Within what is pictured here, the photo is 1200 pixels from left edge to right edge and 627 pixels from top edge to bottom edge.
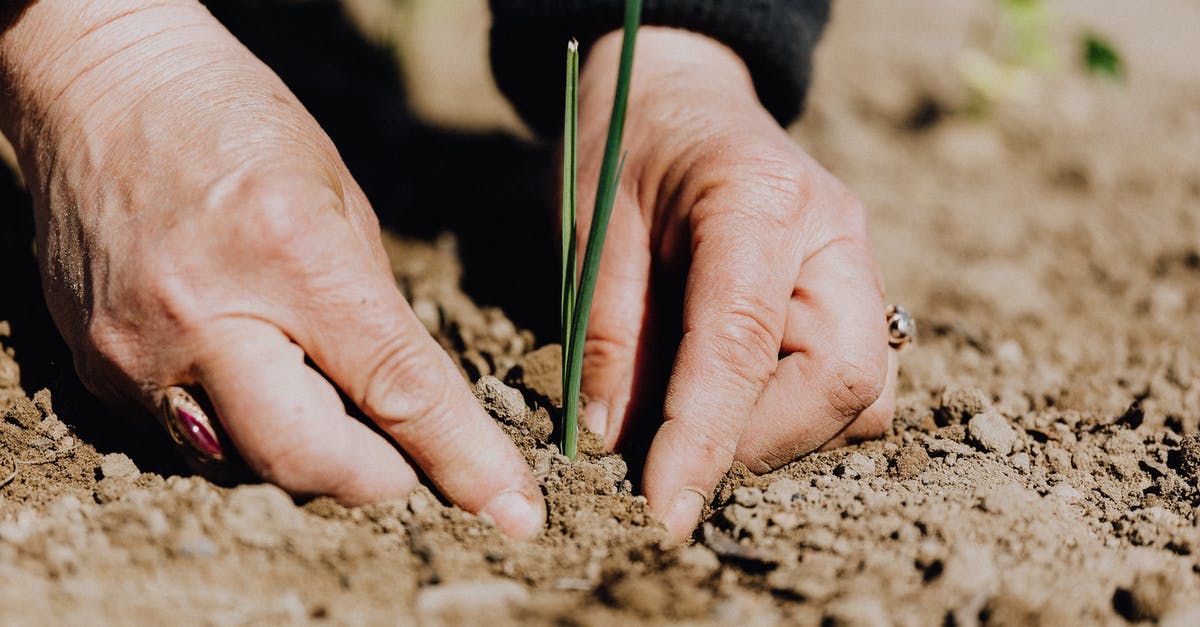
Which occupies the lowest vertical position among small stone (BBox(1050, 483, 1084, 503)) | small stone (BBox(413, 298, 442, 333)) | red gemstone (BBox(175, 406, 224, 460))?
small stone (BBox(413, 298, 442, 333))

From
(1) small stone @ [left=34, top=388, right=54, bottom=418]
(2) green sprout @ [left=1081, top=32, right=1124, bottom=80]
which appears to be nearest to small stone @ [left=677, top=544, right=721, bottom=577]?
(1) small stone @ [left=34, top=388, right=54, bottom=418]

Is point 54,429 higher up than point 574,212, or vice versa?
point 574,212

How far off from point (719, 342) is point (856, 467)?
27 cm

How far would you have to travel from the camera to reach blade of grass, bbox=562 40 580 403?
3.54 ft

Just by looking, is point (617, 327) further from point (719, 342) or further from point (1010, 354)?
point (1010, 354)

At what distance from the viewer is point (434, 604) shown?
0.88 meters

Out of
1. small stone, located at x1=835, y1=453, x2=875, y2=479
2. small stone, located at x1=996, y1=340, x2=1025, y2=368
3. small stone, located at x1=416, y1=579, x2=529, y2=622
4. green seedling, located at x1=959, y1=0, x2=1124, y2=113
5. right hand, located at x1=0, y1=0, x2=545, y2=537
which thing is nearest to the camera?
small stone, located at x1=416, y1=579, x2=529, y2=622

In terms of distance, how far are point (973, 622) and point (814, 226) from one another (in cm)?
63

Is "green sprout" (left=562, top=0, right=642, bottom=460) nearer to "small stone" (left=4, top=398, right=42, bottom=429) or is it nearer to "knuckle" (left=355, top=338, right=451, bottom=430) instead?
"knuckle" (left=355, top=338, right=451, bottom=430)

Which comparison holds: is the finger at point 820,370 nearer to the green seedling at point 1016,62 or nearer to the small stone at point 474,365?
the small stone at point 474,365

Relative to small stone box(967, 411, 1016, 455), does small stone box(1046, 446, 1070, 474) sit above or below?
below

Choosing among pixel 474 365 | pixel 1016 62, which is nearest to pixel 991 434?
pixel 474 365

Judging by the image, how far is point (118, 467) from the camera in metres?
1.15

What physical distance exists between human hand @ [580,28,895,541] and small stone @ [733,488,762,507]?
37mm
